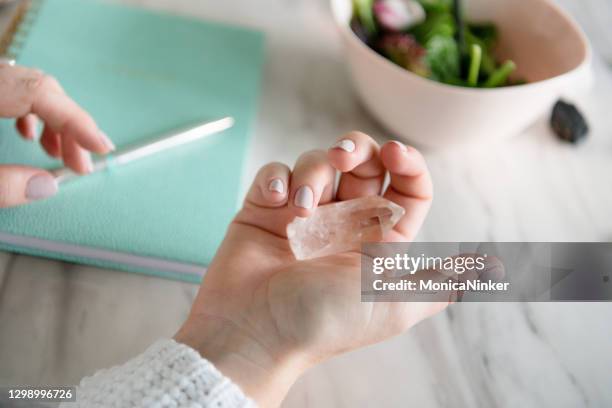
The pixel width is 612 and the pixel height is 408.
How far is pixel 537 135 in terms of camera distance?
74 cm

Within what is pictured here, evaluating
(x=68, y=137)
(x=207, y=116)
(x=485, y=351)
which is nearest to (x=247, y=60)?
(x=207, y=116)

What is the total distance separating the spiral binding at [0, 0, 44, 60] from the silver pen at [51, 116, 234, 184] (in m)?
0.19

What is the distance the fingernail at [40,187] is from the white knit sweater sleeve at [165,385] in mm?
182

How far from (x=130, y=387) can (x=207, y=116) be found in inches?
13.9

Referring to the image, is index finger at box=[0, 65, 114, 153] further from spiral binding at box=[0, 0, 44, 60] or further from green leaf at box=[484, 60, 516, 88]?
green leaf at box=[484, 60, 516, 88]

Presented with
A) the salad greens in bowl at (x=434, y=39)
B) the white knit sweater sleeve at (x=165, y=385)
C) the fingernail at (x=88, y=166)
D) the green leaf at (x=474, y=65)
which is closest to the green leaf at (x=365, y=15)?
the salad greens in bowl at (x=434, y=39)

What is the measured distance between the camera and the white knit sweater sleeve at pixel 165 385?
40 cm

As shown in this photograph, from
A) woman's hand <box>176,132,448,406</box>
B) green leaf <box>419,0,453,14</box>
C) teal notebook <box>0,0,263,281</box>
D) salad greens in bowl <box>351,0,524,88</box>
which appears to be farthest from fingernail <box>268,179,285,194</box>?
green leaf <box>419,0,453,14</box>

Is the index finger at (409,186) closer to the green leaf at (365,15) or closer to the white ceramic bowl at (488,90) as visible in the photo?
the white ceramic bowl at (488,90)

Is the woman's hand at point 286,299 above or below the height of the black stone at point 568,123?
below

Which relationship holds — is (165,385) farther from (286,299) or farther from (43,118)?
(43,118)

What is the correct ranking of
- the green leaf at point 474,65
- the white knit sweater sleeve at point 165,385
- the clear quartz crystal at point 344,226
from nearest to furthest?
1. the white knit sweater sleeve at point 165,385
2. the clear quartz crystal at point 344,226
3. the green leaf at point 474,65

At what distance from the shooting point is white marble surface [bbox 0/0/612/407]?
0.49 m

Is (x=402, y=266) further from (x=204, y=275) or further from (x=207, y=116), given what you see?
(x=207, y=116)
